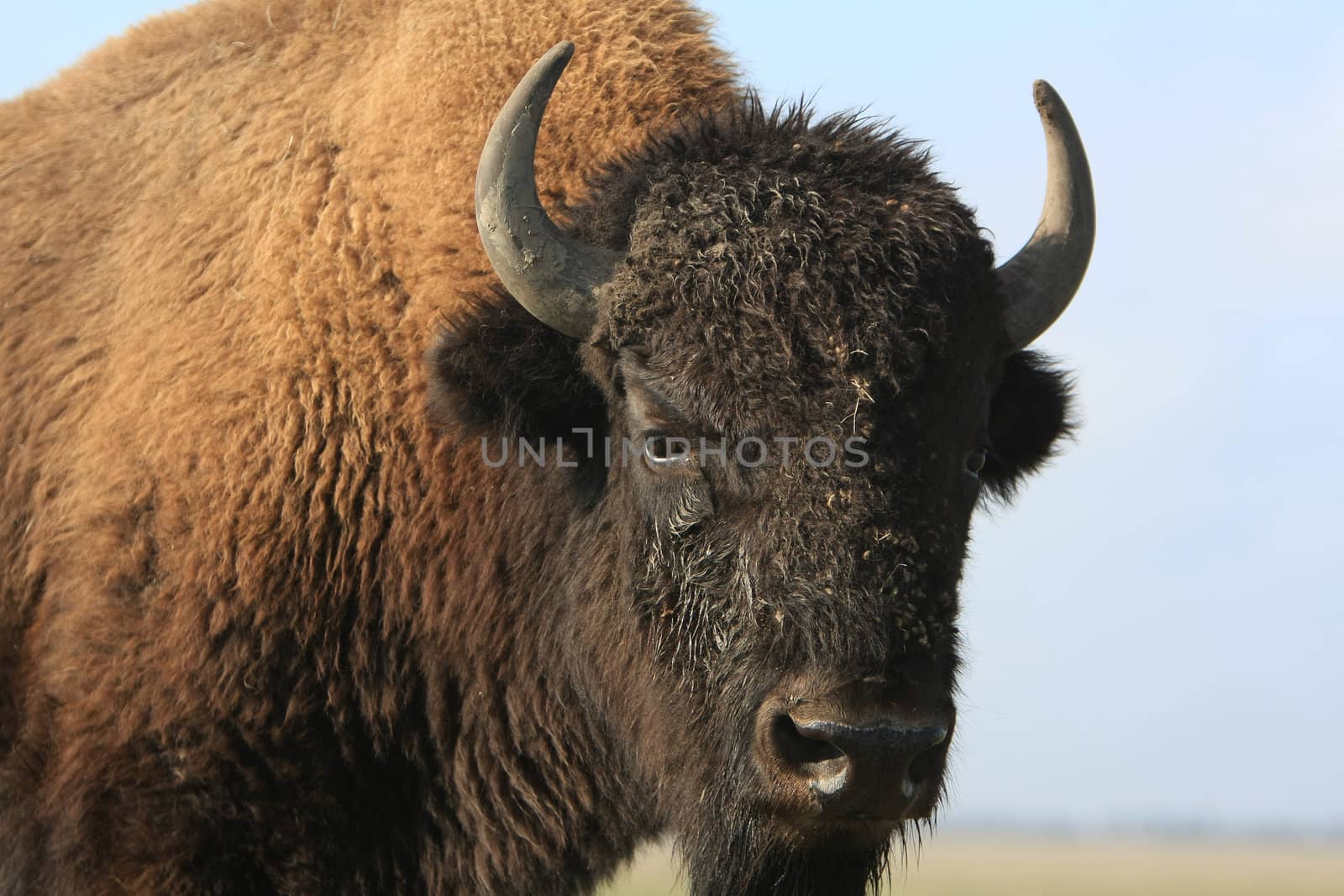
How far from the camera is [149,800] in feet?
17.0

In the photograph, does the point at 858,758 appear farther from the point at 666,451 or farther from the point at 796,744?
the point at 666,451

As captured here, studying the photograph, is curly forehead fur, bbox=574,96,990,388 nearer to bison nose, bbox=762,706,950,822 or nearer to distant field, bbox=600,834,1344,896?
bison nose, bbox=762,706,950,822

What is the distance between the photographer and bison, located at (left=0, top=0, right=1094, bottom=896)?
4.55m

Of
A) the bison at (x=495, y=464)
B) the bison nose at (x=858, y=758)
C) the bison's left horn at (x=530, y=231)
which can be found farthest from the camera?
the bison's left horn at (x=530, y=231)

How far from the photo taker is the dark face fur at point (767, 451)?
14.4 ft

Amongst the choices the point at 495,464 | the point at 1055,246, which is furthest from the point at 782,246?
the point at 495,464

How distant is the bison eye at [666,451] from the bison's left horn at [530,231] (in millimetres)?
446

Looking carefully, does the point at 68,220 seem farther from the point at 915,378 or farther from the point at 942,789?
the point at 942,789

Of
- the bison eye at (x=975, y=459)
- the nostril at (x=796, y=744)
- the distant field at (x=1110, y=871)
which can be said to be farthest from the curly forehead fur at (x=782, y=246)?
the distant field at (x=1110, y=871)

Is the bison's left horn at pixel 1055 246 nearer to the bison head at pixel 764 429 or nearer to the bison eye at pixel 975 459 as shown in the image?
the bison head at pixel 764 429

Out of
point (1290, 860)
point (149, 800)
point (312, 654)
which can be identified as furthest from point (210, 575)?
point (1290, 860)

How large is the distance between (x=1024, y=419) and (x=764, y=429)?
1637 mm

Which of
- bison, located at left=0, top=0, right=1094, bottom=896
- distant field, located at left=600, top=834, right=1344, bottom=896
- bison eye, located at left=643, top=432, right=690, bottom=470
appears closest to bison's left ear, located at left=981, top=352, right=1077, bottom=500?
bison, located at left=0, top=0, right=1094, bottom=896

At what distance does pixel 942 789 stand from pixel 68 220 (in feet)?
13.5
